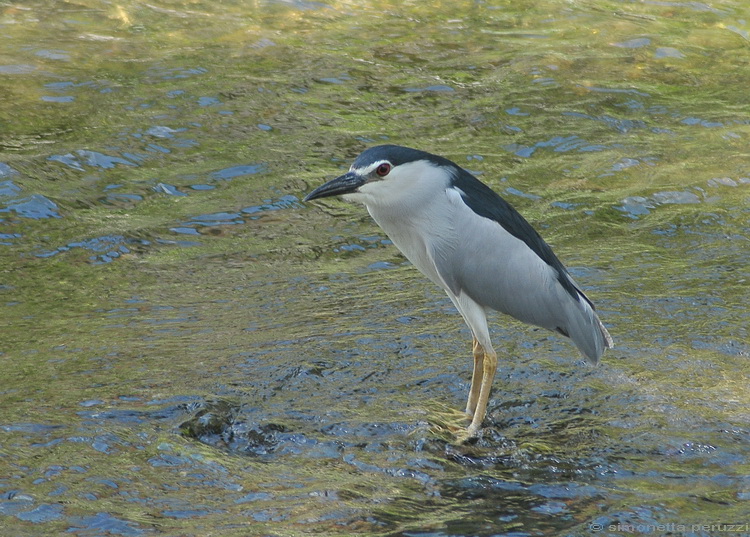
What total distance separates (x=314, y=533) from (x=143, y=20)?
30.2ft

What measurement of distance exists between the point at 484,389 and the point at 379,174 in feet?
4.49

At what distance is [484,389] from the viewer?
5406 millimetres

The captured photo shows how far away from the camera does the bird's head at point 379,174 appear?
5227 millimetres

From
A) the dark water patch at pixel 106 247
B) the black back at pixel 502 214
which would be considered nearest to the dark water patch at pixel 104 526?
the black back at pixel 502 214

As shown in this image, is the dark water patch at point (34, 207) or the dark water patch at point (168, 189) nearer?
the dark water patch at point (34, 207)

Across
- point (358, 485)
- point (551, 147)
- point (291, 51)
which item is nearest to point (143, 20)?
point (291, 51)

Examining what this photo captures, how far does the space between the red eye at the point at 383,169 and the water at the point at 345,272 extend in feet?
4.46

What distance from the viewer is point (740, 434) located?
205 inches

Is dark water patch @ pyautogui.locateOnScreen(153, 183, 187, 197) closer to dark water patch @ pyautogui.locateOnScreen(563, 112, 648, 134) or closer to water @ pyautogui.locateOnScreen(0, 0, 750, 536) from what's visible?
water @ pyautogui.locateOnScreen(0, 0, 750, 536)

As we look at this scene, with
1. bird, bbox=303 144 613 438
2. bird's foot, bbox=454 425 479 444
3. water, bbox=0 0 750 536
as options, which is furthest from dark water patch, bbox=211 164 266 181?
bird's foot, bbox=454 425 479 444

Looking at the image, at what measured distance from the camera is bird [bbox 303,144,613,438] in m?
5.33

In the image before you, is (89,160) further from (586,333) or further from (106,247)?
(586,333)

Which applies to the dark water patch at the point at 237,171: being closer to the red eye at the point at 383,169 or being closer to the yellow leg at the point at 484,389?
the red eye at the point at 383,169

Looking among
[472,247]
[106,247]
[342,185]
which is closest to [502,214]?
[472,247]
